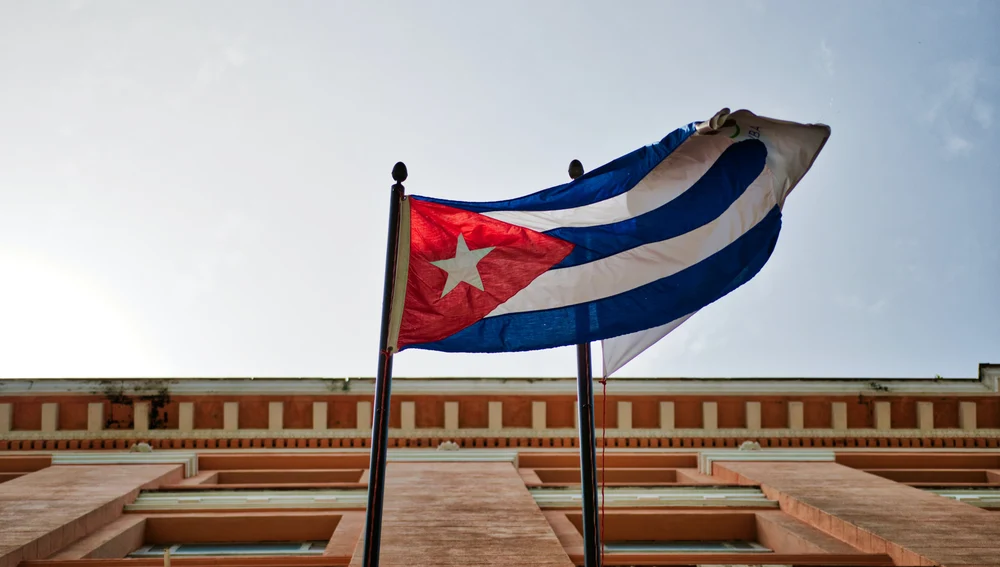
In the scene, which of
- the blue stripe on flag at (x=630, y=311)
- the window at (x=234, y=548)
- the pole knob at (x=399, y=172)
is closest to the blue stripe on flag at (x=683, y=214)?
the blue stripe on flag at (x=630, y=311)

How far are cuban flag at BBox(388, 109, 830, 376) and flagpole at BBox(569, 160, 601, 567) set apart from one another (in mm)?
334

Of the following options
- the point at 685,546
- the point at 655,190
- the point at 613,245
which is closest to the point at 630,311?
the point at 613,245

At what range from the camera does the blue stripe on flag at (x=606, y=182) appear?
24.6 ft

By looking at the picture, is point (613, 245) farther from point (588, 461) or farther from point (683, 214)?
point (588, 461)

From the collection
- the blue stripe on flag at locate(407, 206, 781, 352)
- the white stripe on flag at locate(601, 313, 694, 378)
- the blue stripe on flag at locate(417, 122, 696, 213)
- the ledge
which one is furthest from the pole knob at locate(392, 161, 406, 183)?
the ledge

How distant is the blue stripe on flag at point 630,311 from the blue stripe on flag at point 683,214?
0.40 metres

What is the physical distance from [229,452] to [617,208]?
12029mm

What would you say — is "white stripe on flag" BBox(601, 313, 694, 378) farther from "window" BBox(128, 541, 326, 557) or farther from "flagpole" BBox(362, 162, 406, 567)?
"window" BBox(128, 541, 326, 557)

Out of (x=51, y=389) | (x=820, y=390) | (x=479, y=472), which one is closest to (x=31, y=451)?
(x=51, y=389)

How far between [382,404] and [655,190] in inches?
134

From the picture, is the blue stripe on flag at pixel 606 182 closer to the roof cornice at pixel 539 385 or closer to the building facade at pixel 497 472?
the building facade at pixel 497 472

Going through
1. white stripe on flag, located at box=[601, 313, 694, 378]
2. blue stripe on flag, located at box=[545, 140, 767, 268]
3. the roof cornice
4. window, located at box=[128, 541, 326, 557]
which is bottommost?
window, located at box=[128, 541, 326, 557]

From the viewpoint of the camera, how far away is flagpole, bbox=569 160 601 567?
670 centimetres

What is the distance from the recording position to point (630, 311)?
727 cm
